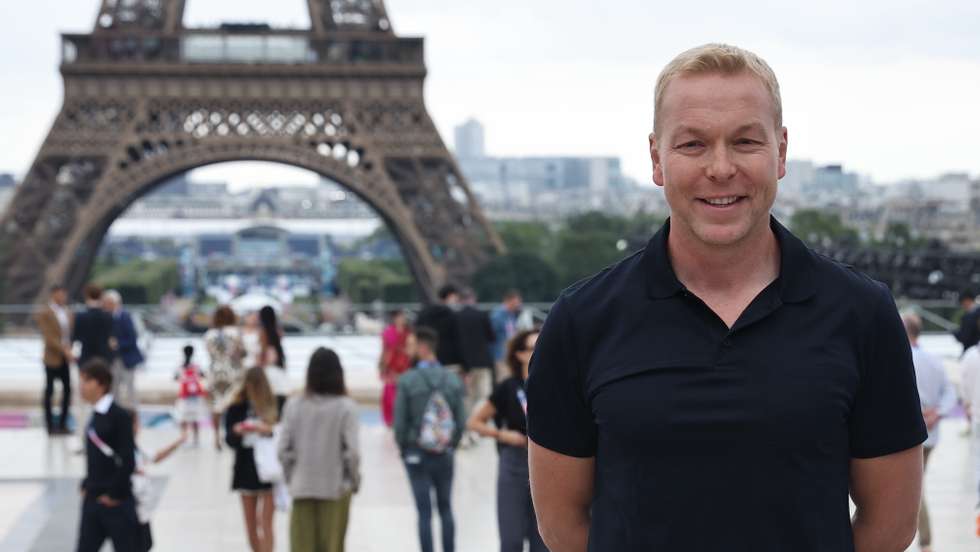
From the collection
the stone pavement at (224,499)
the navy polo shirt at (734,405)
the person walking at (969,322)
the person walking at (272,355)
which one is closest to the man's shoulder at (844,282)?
the navy polo shirt at (734,405)

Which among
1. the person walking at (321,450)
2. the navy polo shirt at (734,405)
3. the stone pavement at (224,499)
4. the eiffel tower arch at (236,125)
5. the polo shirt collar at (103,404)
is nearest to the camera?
the navy polo shirt at (734,405)

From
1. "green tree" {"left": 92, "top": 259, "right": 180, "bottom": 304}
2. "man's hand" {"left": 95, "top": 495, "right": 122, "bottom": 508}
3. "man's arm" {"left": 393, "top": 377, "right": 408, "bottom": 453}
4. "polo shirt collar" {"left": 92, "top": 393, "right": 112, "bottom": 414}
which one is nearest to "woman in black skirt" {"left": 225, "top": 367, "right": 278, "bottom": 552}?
"man's arm" {"left": 393, "top": 377, "right": 408, "bottom": 453}

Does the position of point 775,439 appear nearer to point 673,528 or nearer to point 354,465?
point 673,528

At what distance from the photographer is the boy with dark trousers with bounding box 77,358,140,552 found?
21.1 ft

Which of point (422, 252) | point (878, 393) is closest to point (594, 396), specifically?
point (878, 393)

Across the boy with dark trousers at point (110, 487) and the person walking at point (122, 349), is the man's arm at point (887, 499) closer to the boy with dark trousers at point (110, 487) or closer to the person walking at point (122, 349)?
the boy with dark trousers at point (110, 487)

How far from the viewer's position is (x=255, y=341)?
10836 millimetres

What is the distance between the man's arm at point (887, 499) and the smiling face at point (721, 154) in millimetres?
423

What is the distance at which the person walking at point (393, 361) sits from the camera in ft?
40.4

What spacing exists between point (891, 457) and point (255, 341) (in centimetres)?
882

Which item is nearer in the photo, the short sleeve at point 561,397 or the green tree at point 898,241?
the short sleeve at point 561,397

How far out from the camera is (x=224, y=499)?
10109 millimetres

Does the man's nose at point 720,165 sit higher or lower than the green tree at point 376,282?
lower

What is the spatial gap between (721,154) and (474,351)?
10.4m
